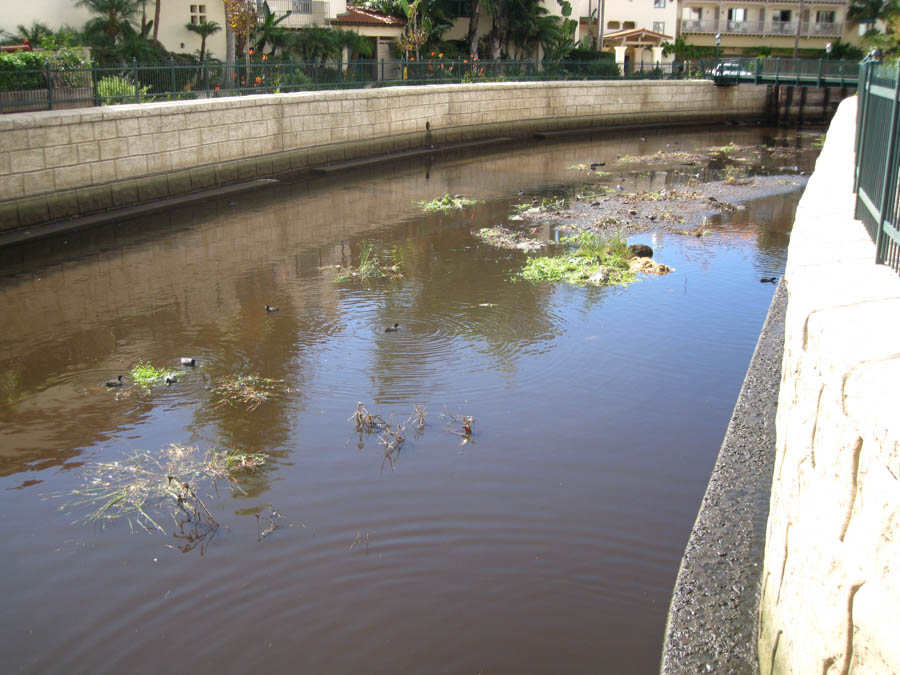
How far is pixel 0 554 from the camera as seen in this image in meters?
5.44

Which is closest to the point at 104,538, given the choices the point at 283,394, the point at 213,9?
the point at 283,394

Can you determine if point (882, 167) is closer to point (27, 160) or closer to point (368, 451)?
point (368, 451)

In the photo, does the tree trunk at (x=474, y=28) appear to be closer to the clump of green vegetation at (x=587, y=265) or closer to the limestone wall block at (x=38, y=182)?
the limestone wall block at (x=38, y=182)

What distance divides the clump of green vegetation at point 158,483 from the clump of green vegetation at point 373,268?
5.40 m

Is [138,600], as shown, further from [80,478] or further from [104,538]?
[80,478]

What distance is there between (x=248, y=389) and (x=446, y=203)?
32.7ft

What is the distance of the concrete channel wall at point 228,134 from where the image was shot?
13.9 metres

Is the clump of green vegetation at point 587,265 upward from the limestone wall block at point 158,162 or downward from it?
downward

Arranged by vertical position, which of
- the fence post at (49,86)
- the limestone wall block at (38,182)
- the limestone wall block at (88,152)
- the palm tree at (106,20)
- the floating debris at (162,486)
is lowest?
the floating debris at (162,486)

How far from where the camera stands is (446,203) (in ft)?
56.4

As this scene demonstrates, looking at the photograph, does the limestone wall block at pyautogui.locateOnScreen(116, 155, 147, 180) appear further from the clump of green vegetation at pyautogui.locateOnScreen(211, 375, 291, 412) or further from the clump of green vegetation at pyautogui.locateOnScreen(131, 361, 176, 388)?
the clump of green vegetation at pyautogui.locateOnScreen(211, 375, 291, 412)

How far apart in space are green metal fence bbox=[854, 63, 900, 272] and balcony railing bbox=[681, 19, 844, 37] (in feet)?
214

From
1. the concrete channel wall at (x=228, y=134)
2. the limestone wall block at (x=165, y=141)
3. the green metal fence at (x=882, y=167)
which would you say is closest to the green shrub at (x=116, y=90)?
the concrete channel wall at (x=228, y=134)

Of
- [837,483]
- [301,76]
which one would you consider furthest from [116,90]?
[837,483]
